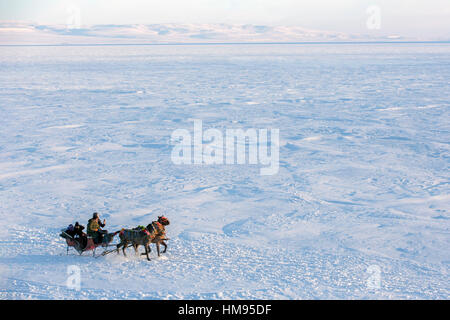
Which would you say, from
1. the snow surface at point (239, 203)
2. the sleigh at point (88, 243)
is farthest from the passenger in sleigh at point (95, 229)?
the snow surface at point (239, 203)

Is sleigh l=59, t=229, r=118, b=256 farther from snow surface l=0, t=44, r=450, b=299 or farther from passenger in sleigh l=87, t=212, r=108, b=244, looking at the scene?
snow surface l=0, t=44, r=450, b=299

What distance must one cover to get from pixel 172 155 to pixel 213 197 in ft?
10.1

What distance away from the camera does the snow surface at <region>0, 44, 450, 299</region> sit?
5.09 metres

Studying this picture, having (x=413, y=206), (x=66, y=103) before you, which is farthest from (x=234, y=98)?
(x=413, y=206)

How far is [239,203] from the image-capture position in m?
7.85

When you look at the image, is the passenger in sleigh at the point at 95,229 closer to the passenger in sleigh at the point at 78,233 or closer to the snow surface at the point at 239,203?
the passenger in sleigh at the point at 78,233

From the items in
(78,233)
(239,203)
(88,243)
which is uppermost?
(78,233)

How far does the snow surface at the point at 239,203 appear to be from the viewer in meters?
5.09

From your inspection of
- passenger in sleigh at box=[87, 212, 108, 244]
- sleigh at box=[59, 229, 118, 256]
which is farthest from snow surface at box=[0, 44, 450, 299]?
passenger in sleigh at box=[87, 212, 108, 244]

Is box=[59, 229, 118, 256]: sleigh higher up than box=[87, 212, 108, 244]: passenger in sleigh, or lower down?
lower down

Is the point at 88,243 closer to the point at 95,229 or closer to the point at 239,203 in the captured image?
the point at 95,229

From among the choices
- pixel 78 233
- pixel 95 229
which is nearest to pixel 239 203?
pixel 95 229

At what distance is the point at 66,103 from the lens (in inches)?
757
